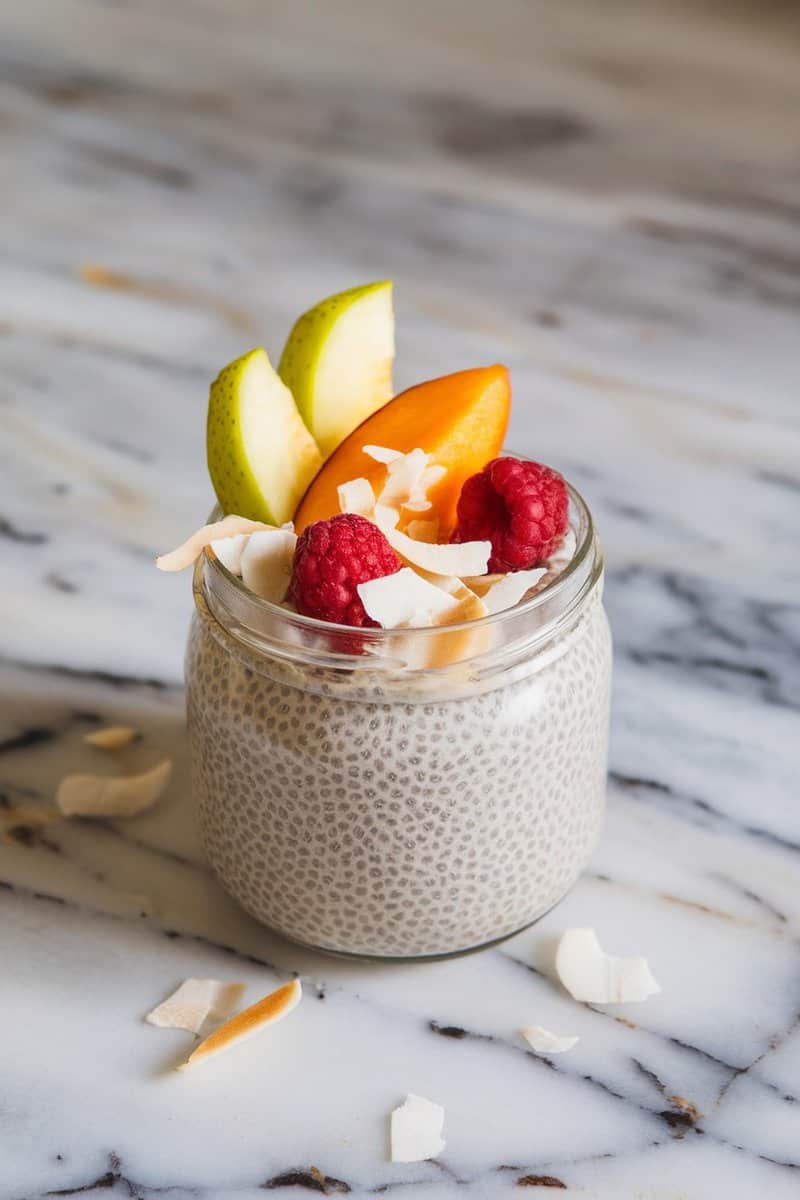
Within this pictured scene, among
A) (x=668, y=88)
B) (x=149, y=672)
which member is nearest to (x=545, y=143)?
(x=668, y=88)

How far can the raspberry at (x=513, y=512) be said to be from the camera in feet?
2.14

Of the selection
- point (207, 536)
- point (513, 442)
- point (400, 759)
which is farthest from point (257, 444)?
point (513, 442)

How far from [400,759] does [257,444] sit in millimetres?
157

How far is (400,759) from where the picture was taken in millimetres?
627

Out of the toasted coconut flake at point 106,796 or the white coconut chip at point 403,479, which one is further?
the toasted coconut flake at point 106,796

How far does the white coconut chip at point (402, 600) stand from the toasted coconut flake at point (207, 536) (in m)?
0.08

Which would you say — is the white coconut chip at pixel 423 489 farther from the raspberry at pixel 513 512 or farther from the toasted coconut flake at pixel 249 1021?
the toasted coconut flake at pixel 249 1021

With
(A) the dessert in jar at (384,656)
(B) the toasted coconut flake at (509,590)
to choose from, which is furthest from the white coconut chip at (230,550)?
(B) the toasted coconut flake at (509,590)

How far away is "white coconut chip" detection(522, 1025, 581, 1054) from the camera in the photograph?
68 centimetres

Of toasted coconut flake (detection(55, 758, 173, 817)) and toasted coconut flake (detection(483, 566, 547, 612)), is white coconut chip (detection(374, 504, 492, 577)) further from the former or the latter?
toasted coconut flake (detection(55, 758, 173, 817))

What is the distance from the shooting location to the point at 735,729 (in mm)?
868

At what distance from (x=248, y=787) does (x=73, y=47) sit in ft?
4.53

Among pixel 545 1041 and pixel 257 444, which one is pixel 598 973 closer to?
pixel 545 1041

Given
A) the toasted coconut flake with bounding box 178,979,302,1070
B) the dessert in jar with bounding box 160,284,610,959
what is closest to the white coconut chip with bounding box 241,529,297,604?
the dessert in jar with bounding box 160,284,610,959
